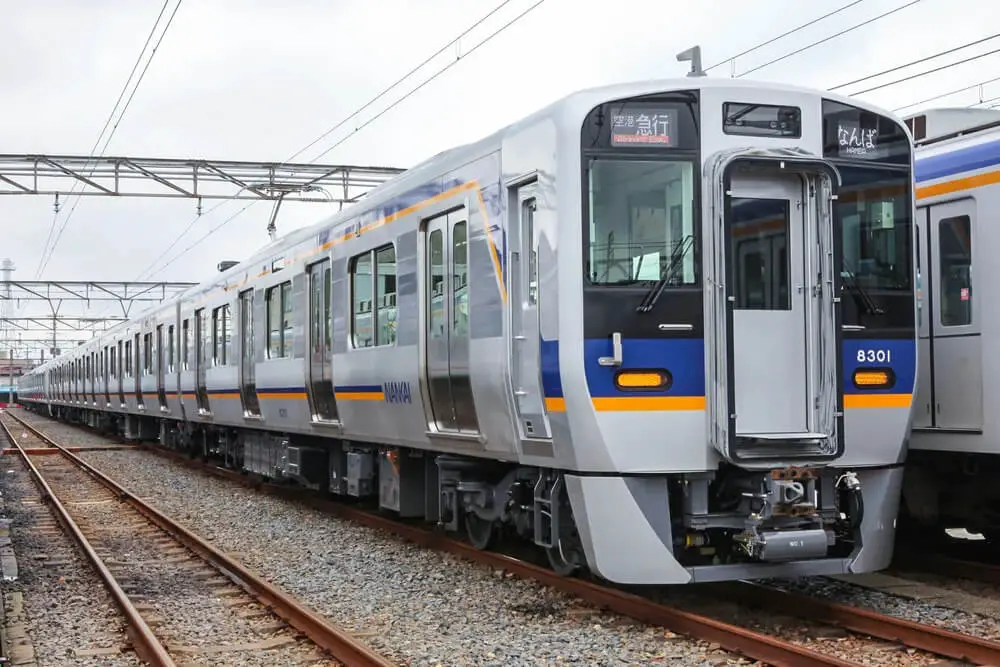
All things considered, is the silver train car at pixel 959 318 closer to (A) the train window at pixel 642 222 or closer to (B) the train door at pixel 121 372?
(A) the train window at pixel 642 222

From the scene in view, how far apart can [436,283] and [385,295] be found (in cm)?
121

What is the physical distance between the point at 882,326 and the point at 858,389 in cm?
45

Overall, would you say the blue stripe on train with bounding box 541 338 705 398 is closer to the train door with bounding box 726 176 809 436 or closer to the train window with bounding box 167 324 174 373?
A: the train door with bounding box 726 176 809 436

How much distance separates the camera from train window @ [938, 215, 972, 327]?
839 cm

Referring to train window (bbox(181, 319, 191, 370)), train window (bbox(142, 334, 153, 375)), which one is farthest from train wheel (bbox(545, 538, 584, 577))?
train window (bbox(142, 334, 153, 375))

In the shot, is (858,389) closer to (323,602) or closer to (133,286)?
(323,602)

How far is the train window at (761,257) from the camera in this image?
23.3 feet

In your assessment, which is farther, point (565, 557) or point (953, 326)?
point (953, 326)

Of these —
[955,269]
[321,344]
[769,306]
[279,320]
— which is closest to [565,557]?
[769,306]

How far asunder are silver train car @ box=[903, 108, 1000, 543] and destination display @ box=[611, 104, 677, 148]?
2.57m

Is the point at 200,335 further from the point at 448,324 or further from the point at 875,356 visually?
the point at 875,356

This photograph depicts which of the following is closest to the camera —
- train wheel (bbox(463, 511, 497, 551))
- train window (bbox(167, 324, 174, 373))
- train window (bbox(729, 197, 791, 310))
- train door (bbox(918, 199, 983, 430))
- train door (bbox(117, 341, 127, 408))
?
train window (bbox(729, 197, 791, 310))

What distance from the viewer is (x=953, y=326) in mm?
8477

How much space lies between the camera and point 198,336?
19125 mm
